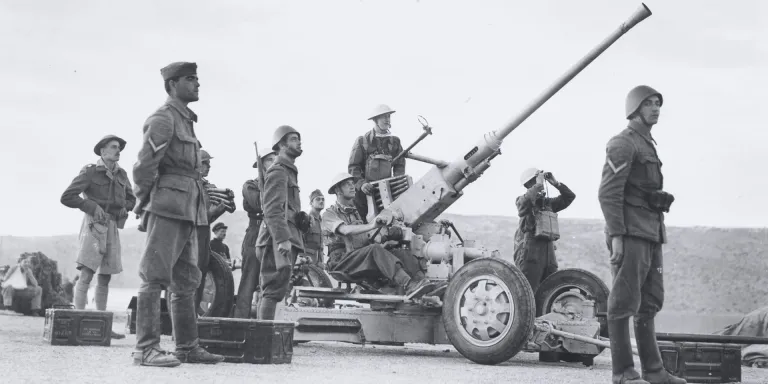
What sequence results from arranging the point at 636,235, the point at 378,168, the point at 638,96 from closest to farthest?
the point at 636,235 → the point at 638,96 → the point at 378,168

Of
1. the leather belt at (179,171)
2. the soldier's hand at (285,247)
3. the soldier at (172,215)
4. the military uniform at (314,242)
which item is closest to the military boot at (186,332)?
the soldier at (172,215)

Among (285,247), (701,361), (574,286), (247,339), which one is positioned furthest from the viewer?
(574,286)

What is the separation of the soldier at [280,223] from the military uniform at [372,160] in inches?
71.9

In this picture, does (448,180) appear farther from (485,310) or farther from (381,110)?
(485,310)

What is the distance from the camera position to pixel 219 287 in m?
10.9

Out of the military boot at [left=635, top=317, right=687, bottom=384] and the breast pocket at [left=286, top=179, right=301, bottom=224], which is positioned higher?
the breast pocket at [left=286, top=179, right=301, bottom=224]

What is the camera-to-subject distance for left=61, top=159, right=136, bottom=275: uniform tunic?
10.1m

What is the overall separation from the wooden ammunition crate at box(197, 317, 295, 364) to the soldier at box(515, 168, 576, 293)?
13.2 feet

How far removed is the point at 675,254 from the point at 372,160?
1985 inches

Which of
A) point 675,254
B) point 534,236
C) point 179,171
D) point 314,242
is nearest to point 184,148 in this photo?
point 179,171

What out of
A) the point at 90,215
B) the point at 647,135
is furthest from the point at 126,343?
the point at 647,135

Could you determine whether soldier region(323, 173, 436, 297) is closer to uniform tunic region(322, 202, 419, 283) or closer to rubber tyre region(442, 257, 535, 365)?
uniform tunic region(322, 202, 419, 283)

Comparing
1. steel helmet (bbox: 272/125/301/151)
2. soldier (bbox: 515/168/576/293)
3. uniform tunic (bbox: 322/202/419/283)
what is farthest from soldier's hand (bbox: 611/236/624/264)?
soldier (bbox: 515/168/576/293)

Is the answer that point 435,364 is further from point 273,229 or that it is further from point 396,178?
point 396,178
